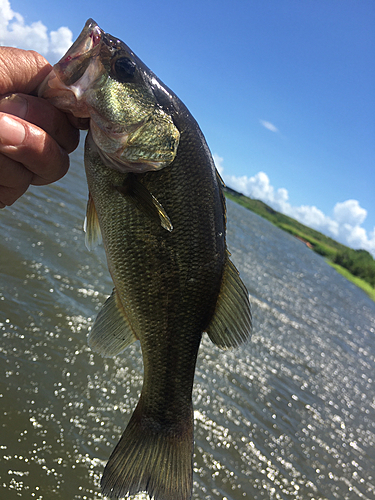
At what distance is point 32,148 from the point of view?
1522 mm

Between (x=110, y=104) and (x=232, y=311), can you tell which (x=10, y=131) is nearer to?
(x=110, y=104)

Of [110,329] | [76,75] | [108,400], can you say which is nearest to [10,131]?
[76,75]

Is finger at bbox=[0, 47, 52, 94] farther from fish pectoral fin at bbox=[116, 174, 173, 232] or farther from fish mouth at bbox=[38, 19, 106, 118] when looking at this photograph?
fish pectoral fin at bbox=[116, 174, 173, 232]

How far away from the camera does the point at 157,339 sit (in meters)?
1.81

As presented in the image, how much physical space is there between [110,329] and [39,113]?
1.13 metres

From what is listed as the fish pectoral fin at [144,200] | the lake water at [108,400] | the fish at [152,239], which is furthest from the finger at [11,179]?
the lake water at [108,400]

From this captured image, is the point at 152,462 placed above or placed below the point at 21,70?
below

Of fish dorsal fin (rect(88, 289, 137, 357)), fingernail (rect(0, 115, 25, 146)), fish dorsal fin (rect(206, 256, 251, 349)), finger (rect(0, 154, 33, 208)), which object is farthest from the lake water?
fingernail (rect(0, 115, 25, 146))

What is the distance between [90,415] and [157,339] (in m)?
2.43

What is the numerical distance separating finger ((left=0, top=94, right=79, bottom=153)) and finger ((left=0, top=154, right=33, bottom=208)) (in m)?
0.21

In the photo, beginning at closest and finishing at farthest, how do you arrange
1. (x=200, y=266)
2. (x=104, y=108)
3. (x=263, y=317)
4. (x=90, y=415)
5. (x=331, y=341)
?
(x=104, y=108)
(x=200, y=266)
(x=90, y=415)
(x=263, y=317)
(x=331, y=341)

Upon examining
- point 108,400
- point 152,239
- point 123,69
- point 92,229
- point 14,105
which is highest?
point 123,69

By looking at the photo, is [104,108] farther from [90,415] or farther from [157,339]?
[90,415]

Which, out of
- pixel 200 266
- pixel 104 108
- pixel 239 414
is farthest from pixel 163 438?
pixel 239 414
